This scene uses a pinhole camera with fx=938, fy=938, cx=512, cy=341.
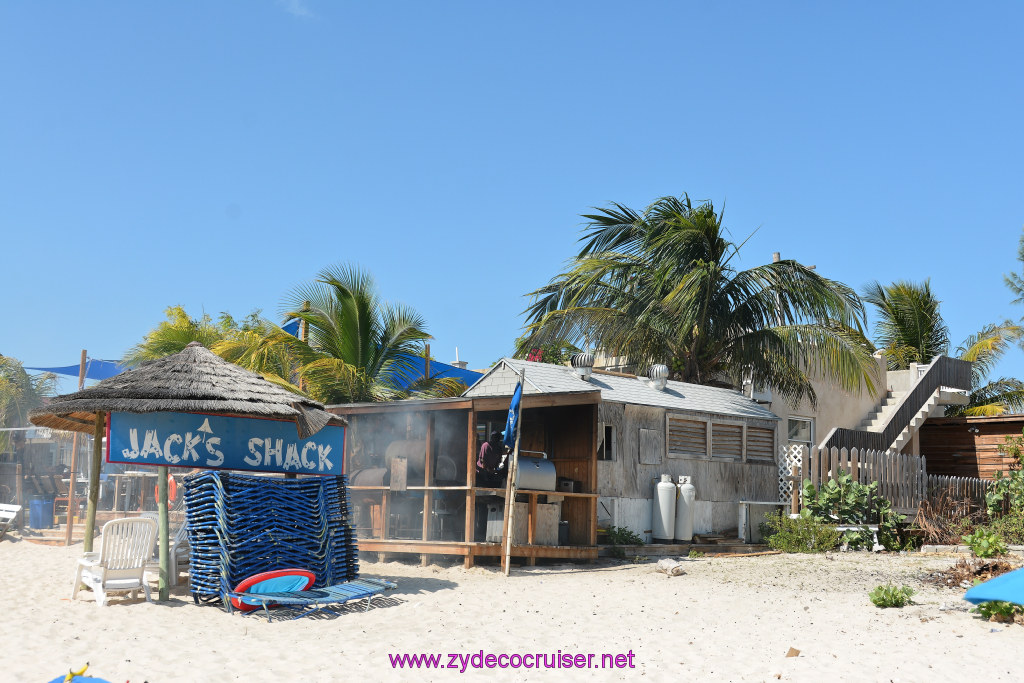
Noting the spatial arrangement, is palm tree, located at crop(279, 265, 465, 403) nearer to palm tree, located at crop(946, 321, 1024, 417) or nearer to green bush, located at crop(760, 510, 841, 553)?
green bush, located at crop(760, 510, 841, 553)

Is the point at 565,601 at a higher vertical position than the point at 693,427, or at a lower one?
lower

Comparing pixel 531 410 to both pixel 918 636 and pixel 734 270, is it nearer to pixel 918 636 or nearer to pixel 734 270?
pixel 734 270

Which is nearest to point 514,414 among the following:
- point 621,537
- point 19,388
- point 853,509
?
point 621,537

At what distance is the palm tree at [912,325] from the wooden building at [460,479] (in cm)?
1844

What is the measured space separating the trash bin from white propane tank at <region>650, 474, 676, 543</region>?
45.4ft

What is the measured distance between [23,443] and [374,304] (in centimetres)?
1397

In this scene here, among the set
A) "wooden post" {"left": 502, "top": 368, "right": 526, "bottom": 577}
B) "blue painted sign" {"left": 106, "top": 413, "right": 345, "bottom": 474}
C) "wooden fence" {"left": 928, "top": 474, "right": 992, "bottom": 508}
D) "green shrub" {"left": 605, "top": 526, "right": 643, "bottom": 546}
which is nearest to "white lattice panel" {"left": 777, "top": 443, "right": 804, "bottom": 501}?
"wooden fence" {"left": 928, "top": 474, "right": 992, "bottom": 508}

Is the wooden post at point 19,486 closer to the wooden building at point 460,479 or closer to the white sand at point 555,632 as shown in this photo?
the white sand at point 555,632

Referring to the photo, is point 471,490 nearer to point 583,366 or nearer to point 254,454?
point 254,454

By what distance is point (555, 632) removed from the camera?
9.59 m

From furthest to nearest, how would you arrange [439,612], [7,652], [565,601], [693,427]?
1. [693,427]
2. [565,601]
3. [439,612]
4. [7,652]

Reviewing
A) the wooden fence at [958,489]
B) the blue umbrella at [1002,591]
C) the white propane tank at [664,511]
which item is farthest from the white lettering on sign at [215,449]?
the wooden fence at [958,489]

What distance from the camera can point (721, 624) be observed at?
9.93 meters

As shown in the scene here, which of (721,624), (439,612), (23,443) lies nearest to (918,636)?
(721,624)
